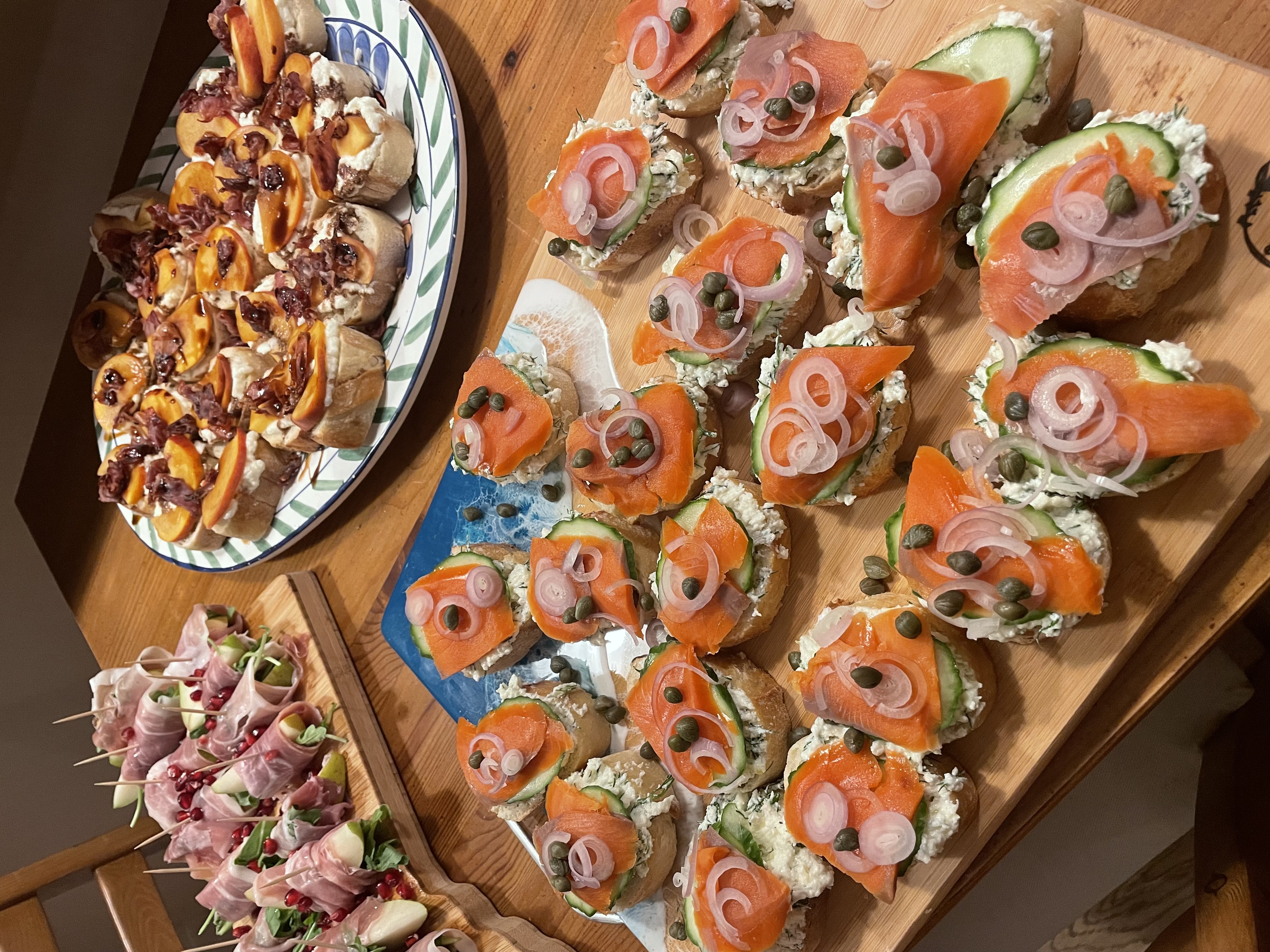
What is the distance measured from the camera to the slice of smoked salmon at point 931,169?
174 cm

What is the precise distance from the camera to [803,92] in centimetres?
201

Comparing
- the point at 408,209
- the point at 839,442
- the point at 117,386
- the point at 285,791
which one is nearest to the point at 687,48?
the point at 839,442

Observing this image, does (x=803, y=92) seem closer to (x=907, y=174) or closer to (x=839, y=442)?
(x=907, y=174)

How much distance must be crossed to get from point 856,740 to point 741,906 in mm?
527

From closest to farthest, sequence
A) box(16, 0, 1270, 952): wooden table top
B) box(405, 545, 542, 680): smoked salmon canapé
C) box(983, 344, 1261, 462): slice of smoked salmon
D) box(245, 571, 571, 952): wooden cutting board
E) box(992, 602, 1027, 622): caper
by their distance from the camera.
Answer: box(983, 344, 1261, 462): slice of smoked salmon, box(992, 602, 1027, 622): caper, box(16, 0, 1270, 952): wooden table top, box(405, 545, 542, 680): smoked salmon canapé, box(245, 571, 571, 952): wooden cutting board

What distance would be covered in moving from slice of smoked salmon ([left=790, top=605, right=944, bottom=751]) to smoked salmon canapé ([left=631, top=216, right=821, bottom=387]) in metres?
0.80

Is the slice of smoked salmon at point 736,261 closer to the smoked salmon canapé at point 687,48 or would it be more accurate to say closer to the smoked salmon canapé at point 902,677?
the smoked salmon canapé at point 687,48

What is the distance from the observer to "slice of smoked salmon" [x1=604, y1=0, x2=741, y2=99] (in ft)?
7.18

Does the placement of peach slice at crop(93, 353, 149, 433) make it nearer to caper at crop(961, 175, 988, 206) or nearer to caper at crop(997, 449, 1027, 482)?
caper at crop(961, 175, 988, 206)

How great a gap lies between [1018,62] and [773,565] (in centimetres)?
131

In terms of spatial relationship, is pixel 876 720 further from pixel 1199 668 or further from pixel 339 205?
pixel 339 205

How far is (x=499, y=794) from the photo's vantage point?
2.61 meters

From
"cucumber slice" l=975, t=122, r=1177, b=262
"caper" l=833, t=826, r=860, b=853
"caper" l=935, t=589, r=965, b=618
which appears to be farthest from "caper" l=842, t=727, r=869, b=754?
"cucumber slice" l=975, t=122, r=1177, b=262

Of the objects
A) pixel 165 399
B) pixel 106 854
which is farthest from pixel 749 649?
pixel 106 854
